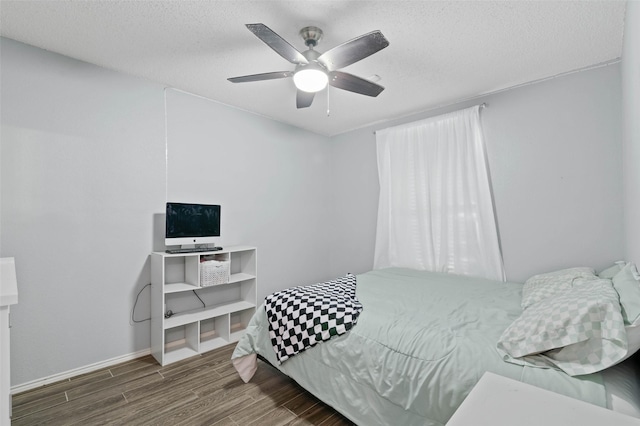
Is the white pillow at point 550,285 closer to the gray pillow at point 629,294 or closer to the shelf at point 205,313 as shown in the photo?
the gray pillow at point 629,294

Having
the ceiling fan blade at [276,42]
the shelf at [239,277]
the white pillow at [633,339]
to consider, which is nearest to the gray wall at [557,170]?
the white pillow at [633,339]

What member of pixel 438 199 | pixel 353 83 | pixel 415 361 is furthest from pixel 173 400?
pixel 438 199

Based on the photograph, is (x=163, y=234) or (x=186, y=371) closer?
(x=186, y=371)

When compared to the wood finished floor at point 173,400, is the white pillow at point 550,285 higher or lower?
higher

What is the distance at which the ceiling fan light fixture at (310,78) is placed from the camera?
6.43 feet

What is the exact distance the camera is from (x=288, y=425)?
5.84ft

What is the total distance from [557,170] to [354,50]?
223 cm

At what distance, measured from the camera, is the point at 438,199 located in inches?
133

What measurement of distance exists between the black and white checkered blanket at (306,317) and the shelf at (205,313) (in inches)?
36.6

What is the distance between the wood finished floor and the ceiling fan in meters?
2.15

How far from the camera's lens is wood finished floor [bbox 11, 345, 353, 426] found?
6.03 ft

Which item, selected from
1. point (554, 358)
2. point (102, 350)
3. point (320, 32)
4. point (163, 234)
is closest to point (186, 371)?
point (102, 350)

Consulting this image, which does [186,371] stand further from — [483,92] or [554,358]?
[483,92]

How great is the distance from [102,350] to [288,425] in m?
1.80
